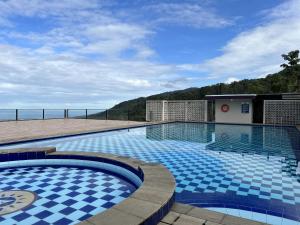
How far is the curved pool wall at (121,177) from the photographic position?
2521 mm

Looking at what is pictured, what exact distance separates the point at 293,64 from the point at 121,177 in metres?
23.4

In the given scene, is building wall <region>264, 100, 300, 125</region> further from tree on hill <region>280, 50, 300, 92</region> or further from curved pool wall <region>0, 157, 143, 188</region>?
curved pool wall <region>0, 157, 143, 188</region>

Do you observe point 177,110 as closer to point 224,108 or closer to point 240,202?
point 224,108

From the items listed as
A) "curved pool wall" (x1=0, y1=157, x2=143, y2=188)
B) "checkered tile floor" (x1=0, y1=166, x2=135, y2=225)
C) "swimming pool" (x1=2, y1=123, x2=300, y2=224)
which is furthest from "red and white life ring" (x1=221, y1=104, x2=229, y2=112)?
"checkered tile floor" (x1=0, y1=166, x2=135, y2=225)

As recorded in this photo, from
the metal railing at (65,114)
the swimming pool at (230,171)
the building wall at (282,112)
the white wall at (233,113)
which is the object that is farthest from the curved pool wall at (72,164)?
the building wall at (282,112)

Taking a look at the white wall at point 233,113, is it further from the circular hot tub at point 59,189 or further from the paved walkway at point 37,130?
the circular hot tub at point 59,189

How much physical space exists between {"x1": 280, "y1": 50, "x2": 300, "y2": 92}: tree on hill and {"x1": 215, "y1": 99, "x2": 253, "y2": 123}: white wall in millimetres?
8714

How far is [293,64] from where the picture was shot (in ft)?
74.3

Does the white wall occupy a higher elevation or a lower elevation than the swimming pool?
higher

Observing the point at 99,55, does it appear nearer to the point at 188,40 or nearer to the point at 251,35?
the point at 188,40

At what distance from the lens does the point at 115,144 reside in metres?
9.01

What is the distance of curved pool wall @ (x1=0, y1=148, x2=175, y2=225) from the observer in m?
2.52

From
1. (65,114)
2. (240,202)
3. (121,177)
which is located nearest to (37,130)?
(121,177)

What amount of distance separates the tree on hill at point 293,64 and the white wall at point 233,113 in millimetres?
8714
